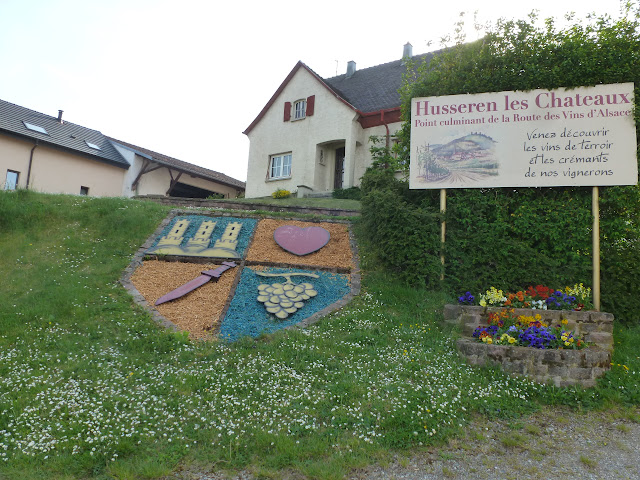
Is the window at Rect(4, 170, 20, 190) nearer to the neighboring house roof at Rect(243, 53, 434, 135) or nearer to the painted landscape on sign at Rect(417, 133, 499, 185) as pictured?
the neighboring house roof at Rect(243, 53, 434, 135)

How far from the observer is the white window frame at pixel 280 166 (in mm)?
20703

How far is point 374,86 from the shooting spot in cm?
2139

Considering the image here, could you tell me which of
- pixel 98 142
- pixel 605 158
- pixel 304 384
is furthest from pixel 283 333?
pixel 98 142

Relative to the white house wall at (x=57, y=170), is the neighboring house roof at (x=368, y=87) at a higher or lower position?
higher

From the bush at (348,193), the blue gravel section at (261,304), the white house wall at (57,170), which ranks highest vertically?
the white house wall at (57,170)

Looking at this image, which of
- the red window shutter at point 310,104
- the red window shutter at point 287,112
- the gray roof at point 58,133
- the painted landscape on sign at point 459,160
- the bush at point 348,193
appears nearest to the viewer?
the painted landscape on sign at point 459,160

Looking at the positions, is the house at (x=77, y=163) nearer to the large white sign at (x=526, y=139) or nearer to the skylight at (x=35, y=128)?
the skylight at (x=35, y=128)

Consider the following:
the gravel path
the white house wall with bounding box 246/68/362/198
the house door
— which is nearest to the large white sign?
the gravel path

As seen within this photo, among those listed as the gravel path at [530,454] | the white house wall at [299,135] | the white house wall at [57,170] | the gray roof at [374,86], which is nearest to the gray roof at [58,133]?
the white house wall at [57,170]

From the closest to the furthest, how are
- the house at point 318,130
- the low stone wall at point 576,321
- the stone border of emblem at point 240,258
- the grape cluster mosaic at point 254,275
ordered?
the low stone wall at point 576,321 < the grape cluster mosaic at point 254,275 < the stone border of emblem at point 240,258 < the house at point 318,130

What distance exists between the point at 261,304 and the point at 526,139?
17.5 ft

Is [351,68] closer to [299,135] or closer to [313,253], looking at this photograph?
[299,135]

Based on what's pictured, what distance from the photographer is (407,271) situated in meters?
7.76

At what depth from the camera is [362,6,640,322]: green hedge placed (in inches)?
284
